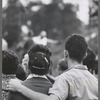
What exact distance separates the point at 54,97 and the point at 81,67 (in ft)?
1.04

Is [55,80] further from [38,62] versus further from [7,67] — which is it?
[7,67]

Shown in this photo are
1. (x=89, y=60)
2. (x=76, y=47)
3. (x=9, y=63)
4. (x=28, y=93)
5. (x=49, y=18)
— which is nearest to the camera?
(x=28, y=93)

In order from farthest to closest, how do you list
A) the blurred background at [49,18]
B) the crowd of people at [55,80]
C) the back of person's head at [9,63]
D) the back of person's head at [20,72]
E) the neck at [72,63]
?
the blurred background at [49,18] → the back of person's head at [20,72] → the back of person's head at [9,63] → the neck at [72,63] → the crowd of people at [55,80]

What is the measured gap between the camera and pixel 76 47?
10.8 ft

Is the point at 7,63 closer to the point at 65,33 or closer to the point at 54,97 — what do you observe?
the point at 54,97

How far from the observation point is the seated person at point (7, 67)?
11.4ft

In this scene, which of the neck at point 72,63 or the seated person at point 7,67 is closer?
the neck at point 72,63

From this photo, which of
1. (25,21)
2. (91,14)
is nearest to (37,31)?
(25,21)

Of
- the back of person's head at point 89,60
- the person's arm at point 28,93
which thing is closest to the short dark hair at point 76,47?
the person's arm at point 28,93

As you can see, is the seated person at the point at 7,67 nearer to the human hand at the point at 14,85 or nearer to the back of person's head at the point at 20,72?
the human hand at the point at 14,85

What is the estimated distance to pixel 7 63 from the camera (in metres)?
3.47

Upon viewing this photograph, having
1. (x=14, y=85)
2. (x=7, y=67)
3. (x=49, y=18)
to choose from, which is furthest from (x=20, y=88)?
(x=49, y=18)

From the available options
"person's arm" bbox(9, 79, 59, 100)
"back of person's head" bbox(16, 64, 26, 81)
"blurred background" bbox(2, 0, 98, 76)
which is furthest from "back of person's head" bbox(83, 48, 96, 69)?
"blurred background" bbox(2, 0, 98, 76)

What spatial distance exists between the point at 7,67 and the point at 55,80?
438 mm
